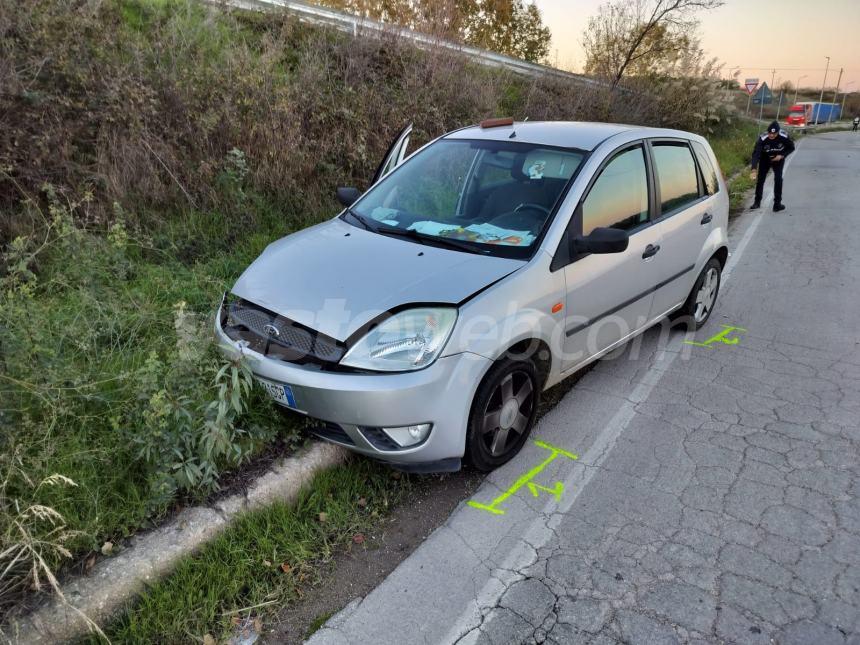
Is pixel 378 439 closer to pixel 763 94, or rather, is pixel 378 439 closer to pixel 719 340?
pixel 719 340

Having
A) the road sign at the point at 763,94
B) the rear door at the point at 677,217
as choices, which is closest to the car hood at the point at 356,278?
the rear door at the point at 677,217

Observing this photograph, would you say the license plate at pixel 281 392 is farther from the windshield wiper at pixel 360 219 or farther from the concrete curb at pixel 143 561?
the windshield wiper at pixel 360 219

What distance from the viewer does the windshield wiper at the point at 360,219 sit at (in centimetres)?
377

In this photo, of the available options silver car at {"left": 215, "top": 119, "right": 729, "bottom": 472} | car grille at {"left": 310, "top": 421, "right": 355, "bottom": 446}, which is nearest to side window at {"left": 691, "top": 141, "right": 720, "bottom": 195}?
silver car at {"left": 215, "top": 119, "right": 729, "bottom": 472}

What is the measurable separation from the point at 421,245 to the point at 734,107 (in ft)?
71.3

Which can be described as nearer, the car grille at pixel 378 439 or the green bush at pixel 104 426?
the green bush at pixel 104 426

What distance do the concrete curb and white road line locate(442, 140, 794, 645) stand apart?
1066mm

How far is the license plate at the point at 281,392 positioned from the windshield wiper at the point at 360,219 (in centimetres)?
125

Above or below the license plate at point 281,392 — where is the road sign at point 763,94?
above

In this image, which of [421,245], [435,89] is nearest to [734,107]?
[435,89]

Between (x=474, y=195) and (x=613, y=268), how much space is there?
3.29 feet

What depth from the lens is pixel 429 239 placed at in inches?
137

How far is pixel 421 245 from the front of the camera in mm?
3424

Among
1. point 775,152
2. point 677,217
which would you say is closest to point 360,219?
point 677,217
